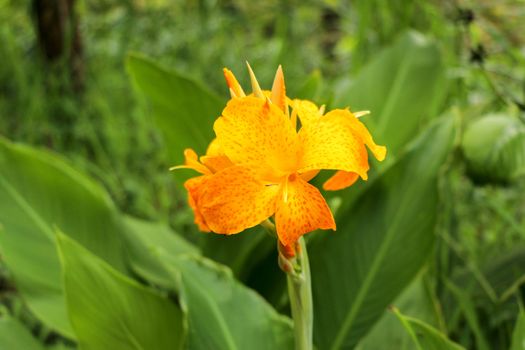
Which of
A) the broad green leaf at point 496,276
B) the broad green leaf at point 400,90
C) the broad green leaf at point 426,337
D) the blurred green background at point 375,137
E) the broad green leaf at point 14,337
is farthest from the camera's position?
the broad green leaf at point 400,90

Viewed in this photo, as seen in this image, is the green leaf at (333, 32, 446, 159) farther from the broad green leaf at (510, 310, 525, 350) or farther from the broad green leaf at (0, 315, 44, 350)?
the broad green leaf at (0, 315, 44, 350)

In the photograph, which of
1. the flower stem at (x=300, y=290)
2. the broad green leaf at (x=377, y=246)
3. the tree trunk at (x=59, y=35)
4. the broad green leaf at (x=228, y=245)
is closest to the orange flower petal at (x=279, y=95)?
the flower stem at (x=300, y=290)

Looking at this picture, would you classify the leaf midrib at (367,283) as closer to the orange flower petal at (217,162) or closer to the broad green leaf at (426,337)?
the broad green leaf at (426,337)

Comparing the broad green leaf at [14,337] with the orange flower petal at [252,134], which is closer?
the orange flower petal at [252,134]

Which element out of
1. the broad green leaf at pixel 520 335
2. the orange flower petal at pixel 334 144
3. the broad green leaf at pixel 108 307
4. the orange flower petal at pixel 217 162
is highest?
the orange flower petal at pixel 334 144

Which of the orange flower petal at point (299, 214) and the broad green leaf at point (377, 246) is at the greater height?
the orange flower petal at point (299, 214)

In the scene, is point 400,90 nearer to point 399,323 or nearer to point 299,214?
point 399,323

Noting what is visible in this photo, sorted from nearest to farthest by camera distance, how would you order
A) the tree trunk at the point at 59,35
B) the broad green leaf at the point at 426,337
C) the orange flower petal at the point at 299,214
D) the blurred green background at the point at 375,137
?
the orange flower petal at the point at 299,214 → the broad green leaf at the point at 426,337 → the blurred green background at the point at 375,137 → the tree trunk at the point at 59,35
